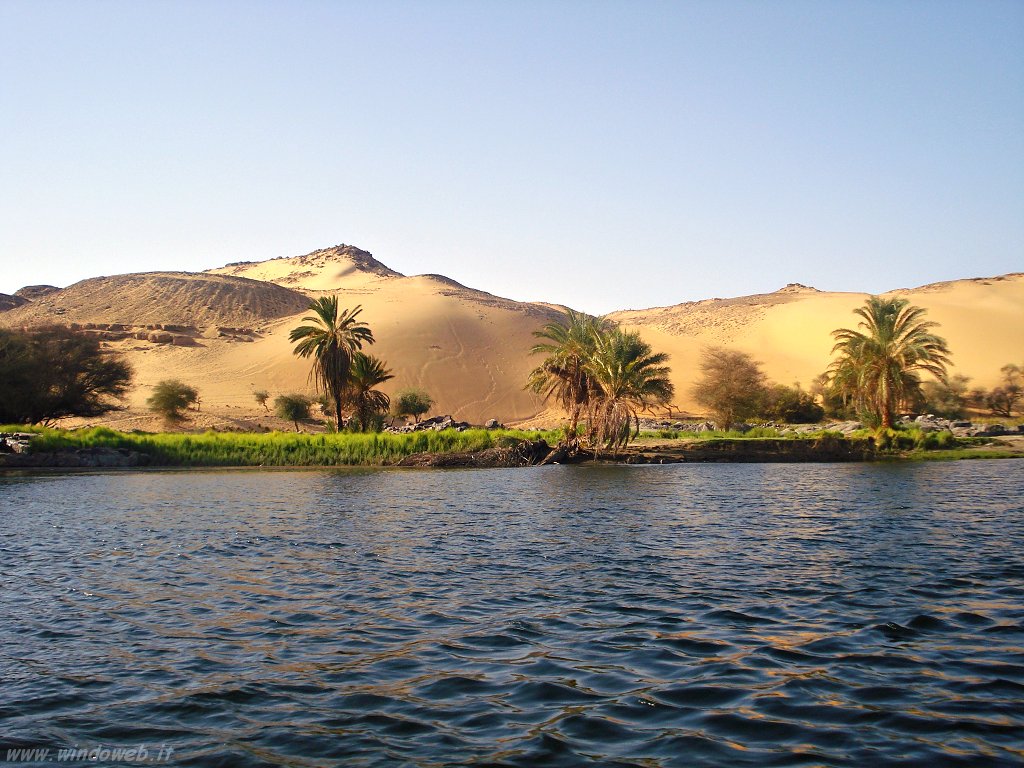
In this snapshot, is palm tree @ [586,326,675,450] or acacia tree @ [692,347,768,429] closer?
palm tree @ [586,326,675,450]

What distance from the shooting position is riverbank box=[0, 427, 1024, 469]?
40719 millimetres

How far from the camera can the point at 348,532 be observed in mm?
17938

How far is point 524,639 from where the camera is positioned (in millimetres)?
9352

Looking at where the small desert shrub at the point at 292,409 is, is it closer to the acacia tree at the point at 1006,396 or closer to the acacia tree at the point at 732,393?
the acacia tree at the point at 732,393

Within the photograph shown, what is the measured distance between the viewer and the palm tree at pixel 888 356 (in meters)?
40.9

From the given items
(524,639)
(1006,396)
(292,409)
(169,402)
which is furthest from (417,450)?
(1006,396)

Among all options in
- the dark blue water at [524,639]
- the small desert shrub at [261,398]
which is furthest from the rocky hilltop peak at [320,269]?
the dark blue water at [524,639]

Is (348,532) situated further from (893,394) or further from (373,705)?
(893,394)

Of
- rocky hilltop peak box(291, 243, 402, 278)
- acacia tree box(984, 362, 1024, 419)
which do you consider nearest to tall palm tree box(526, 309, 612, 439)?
acacia tree box(984, 362, 1024, 419)

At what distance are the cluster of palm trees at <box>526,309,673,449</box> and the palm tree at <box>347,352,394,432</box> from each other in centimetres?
1033

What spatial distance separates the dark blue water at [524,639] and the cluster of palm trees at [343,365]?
26.1 metres

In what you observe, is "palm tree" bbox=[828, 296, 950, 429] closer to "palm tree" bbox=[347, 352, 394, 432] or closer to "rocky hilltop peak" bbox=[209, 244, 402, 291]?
"palm tree" bbox=[347, 352, 394, 432]

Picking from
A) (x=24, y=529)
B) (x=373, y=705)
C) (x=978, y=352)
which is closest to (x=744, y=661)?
(x=373, y=705)

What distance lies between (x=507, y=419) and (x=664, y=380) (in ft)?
112
